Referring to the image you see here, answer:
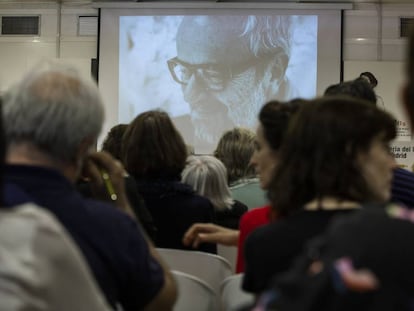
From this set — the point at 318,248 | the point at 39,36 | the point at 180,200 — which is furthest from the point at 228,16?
the point at 318,248

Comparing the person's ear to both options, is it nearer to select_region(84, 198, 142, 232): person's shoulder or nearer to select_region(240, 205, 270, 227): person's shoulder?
select_region(84, 198, 142, 232): person's shoulder

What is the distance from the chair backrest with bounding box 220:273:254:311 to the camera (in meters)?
1.98

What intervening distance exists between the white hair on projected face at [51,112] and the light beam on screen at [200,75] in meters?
6.27

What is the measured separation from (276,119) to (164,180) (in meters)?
0.84

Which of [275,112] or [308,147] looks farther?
[275,112]

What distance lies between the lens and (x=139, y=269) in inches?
55.8

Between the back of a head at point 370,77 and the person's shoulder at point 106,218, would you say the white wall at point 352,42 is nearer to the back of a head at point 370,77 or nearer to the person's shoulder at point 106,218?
the back of a head at point 370,77

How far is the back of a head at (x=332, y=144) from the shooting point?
126 cm

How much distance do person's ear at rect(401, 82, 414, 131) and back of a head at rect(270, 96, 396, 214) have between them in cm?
40

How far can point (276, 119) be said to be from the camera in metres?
1.82

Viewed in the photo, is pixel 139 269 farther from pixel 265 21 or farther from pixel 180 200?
pixel 265 21

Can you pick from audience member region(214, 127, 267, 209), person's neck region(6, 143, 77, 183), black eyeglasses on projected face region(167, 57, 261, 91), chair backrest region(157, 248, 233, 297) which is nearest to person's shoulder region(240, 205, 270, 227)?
chair backrest region(157, 248, 233, 297)

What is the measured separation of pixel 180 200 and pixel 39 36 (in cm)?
639

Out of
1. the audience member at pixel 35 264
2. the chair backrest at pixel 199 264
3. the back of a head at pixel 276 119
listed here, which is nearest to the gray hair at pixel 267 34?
the chair backrest at pixel 199 264
